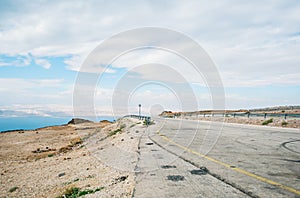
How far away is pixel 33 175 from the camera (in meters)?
14.6

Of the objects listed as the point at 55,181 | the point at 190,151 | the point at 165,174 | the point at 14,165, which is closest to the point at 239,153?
the point at 190,151

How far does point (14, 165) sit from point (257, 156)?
16525 millimetres

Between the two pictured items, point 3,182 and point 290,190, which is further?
point 3,182

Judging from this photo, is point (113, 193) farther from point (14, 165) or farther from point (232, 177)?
point (14, 165)

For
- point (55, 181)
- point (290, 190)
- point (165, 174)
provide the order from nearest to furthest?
1. point (290, 190)
2. point (165, 174)
3. point (55, 181)

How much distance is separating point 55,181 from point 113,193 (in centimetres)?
674

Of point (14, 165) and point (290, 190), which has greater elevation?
point (290, 190)

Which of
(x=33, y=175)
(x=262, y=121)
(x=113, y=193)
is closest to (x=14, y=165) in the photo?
(x=33, y=175)

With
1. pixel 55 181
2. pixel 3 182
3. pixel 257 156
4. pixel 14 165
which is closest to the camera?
pixel 257 156

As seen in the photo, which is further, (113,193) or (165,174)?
(165,174)

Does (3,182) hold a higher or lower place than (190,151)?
lower

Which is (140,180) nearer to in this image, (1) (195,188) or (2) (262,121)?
(1) (195,188)

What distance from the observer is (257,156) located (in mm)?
9070

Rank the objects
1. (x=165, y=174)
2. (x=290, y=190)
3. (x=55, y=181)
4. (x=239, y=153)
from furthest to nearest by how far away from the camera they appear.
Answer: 1. (x=55, y=181)
2. (x=239, y=153)
3. (x=165, y=174)
4. (x=290, y=190)
